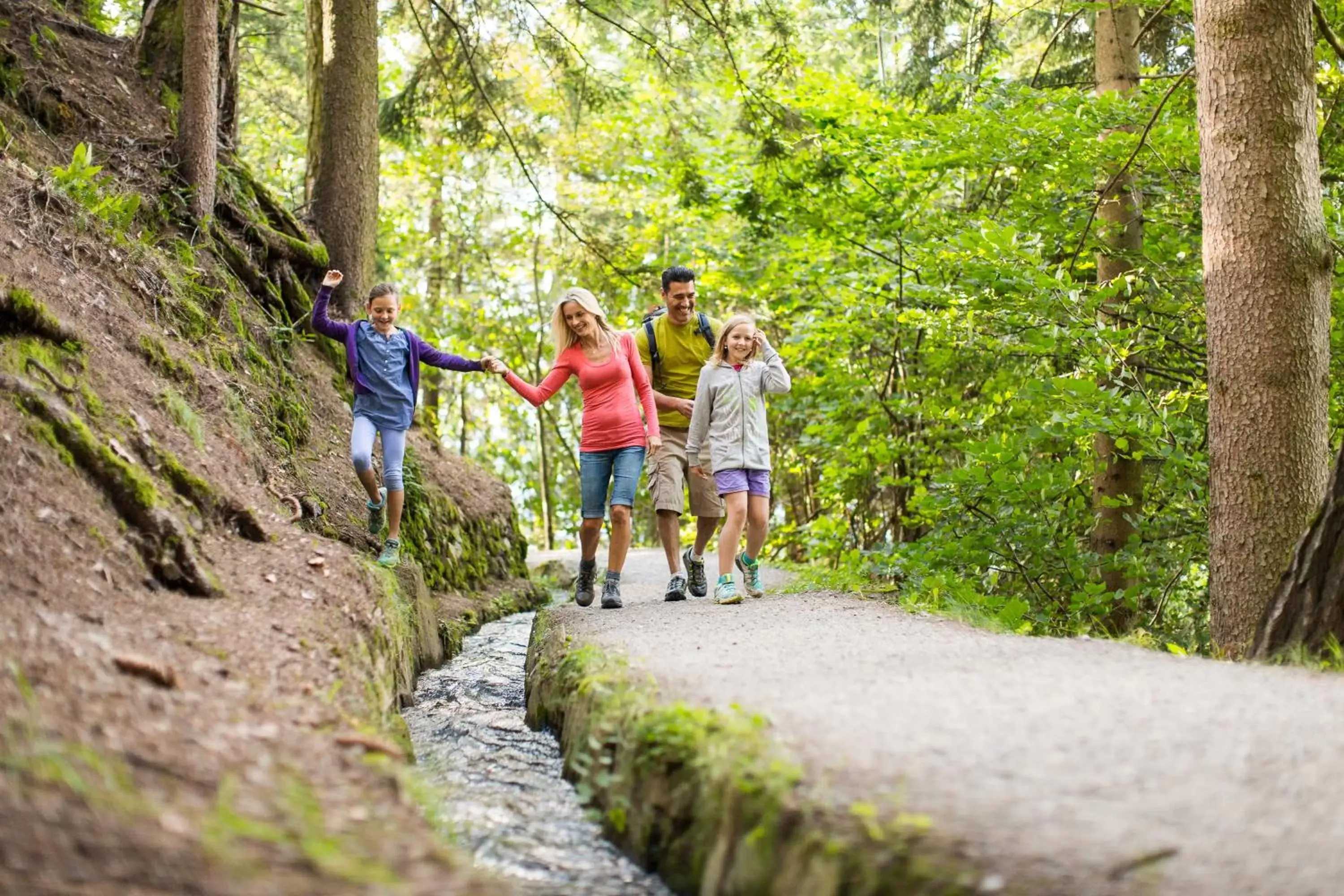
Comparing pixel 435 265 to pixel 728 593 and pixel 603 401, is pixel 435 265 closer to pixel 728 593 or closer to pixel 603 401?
pixel 603 401

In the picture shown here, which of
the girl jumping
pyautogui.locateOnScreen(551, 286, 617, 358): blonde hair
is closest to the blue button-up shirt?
the girl jumping

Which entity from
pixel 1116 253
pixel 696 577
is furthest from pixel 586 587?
pixel 1116 253

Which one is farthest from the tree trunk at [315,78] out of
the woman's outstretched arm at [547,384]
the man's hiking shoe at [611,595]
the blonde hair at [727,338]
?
the man's hiking shoe at [611,595]

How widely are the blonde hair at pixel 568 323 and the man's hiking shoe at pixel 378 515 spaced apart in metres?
1.75

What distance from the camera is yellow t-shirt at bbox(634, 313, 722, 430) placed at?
28.9 ft

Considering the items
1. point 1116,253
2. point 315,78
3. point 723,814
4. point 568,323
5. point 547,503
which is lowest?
point 547,503

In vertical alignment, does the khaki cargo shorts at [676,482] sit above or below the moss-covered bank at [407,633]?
above

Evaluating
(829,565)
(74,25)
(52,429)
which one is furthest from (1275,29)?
(74,25)

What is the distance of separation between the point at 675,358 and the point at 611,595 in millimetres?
2023

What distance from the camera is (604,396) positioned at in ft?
26.8

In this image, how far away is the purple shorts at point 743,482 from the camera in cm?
804

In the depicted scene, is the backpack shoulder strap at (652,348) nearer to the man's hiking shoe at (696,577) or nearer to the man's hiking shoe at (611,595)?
the man's hiking shoe at (696,577)

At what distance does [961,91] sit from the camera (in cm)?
1297

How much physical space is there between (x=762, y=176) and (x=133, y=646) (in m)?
9.40
